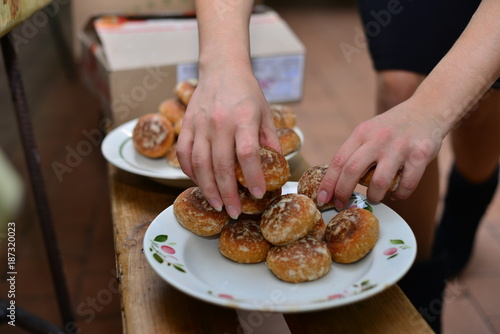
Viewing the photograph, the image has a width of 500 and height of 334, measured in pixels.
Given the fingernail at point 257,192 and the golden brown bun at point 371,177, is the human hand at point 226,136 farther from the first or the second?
the golden brown bun at point 371,177

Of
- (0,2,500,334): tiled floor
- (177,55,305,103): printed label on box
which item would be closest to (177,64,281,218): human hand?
(177,55,305,103): printed label on box

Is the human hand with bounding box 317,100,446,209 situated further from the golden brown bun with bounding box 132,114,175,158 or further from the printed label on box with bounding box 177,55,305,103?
the printed label on box with bounding box 177,55,305,103

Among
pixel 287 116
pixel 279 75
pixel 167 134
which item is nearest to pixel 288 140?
pixel 287 116

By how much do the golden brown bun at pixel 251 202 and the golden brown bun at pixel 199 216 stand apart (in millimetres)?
37

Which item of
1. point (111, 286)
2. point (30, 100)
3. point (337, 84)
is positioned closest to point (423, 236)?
point (111, 286)

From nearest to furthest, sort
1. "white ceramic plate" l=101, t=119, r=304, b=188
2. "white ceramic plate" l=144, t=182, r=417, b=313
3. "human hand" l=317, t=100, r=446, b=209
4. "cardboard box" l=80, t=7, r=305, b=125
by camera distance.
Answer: "white ceramic plate" l=144, t=182, r=417, b=313 < "human hand" l=317, t=100, r=446, b=209 < "white ceramic plate" l=101, t=119, r=304, b=188 < "cardboard box" l=80, t=7, r=305, b=125

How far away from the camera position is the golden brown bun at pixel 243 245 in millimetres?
664

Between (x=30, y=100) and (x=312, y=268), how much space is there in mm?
2162

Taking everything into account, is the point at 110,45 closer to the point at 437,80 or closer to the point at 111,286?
the point at 111,286

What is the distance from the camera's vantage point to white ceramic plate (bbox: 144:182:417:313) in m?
0.56

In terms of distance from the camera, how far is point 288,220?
64 cm

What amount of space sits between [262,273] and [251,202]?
0.09 metres

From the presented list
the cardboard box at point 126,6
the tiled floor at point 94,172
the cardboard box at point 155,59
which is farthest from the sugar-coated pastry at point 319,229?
the cardboard box at point 126,6

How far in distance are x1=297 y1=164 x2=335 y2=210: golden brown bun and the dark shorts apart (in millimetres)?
396
